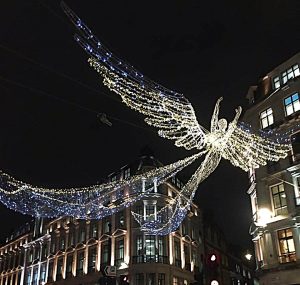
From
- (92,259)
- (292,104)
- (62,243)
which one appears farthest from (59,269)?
(292,104)

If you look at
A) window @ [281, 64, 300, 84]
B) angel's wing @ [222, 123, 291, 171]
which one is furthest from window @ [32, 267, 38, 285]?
window @ [281, 64, 300, 84]

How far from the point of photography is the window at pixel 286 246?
22.1 m

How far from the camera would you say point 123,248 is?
132 feet

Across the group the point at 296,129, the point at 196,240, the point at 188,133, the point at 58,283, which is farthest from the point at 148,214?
the point at 188,133

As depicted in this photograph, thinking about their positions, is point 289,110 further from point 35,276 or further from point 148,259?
point 35,276

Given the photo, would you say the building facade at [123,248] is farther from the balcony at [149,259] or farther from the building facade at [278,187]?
the building facade at [278,187]

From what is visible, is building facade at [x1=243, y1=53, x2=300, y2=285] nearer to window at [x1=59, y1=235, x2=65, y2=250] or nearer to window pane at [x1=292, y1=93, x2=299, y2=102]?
window pane at [x1=292, y1=93, x2=299, y2=102]

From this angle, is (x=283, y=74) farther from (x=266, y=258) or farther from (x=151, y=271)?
(x=151, y=271)

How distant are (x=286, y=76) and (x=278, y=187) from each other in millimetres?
7674

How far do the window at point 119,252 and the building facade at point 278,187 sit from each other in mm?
17292

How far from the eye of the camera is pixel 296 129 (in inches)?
952

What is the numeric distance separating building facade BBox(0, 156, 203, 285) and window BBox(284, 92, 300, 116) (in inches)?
735

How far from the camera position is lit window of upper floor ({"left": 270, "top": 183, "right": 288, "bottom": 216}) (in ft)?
77.1

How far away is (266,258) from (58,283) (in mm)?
33802
